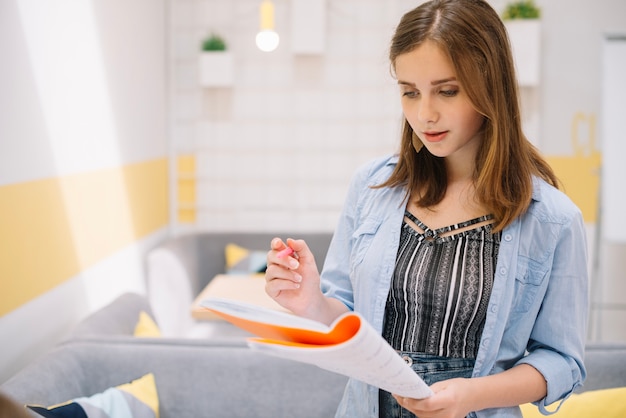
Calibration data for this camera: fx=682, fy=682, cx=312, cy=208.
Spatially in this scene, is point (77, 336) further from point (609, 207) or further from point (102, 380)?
point (609, 207)

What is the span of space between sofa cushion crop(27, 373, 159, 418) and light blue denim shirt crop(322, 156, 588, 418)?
897 millimetres

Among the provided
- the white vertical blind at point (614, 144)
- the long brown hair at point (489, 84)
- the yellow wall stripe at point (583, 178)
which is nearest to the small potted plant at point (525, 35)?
the white vertical blind at point (614, 144)

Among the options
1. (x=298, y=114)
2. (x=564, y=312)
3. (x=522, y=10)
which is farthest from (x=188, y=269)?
(x=564, y=312)

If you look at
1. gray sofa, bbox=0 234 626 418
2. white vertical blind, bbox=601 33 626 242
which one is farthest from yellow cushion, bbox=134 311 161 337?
white vertical blind, bbox=601 33 626 242

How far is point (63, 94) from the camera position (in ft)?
8.93

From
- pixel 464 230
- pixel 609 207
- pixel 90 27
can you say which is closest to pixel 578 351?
pixel 464 230

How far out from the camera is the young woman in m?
1.19

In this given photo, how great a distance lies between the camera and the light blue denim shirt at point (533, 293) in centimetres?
119

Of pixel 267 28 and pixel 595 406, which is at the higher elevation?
pixel 267 28

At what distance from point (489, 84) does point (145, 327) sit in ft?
6.44

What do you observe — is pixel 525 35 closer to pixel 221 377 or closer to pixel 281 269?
pixel 221 377

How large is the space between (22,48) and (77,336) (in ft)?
3.31

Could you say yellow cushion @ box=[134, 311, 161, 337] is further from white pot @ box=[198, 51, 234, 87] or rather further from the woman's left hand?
white pot @ box=[198, 51, 234, 87]

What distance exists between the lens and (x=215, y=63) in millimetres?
4395
